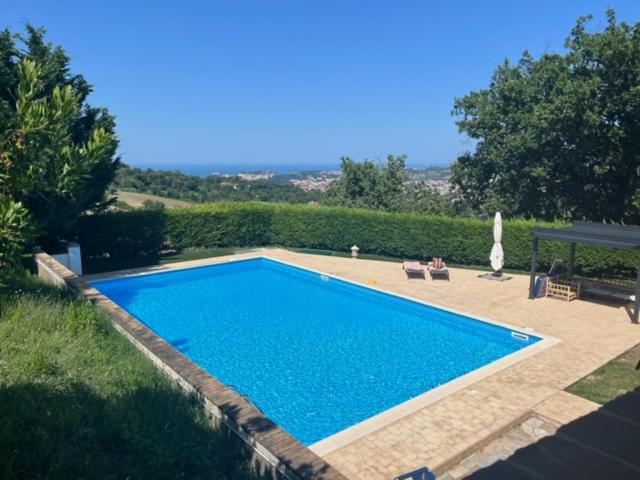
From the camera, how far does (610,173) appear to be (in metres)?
21.4

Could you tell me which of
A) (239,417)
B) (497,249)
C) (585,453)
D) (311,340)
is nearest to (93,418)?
(239,417)

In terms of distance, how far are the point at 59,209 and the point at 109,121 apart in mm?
4707

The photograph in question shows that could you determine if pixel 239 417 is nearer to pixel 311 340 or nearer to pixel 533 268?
pixel 311 340

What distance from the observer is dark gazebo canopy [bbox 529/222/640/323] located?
40.1 feet

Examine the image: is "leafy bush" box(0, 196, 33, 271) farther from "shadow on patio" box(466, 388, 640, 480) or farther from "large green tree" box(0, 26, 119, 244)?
"shadow on patio" box(466, 388, 640, 480)

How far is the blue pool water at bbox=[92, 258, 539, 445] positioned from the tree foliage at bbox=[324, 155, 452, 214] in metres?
15.7

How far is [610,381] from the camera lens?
8883 mm

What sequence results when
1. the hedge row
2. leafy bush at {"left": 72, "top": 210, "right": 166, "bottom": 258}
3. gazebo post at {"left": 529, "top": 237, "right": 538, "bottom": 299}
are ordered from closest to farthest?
gazebo post at {"left": 529, "top": 237, "right": 538, "bottom": 299}
the hedge row
leafy bush at {"left": 72, "top": 210, "right": 166, "bottom": 258}

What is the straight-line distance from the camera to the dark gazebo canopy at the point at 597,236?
12211 mm

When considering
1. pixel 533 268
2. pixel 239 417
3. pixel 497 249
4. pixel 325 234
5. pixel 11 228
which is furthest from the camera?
pixel 325 234

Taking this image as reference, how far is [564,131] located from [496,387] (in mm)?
16426

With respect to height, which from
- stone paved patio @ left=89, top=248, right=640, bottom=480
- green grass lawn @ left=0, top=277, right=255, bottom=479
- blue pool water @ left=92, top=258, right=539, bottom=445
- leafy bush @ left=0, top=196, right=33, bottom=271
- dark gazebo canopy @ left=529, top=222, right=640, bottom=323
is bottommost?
blue pool water @ left=92, top=258, right=539, bottom=445

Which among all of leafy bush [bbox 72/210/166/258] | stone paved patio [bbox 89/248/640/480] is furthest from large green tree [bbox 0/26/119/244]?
leafy bush [bbox 72/210/166/258]

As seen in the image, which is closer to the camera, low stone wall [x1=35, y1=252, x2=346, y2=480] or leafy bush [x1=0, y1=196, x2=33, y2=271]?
leafy bush [x1=0, y1=196, x2=33, y2=271]
